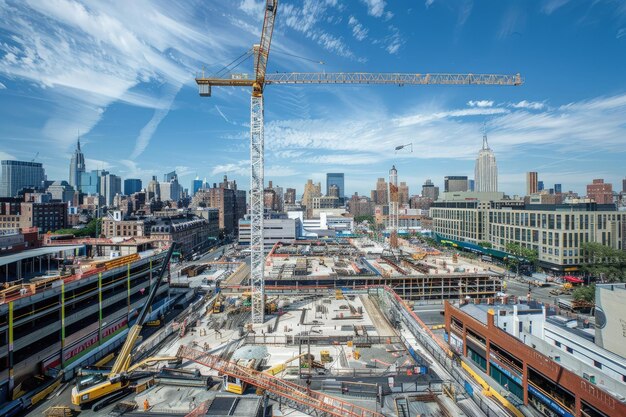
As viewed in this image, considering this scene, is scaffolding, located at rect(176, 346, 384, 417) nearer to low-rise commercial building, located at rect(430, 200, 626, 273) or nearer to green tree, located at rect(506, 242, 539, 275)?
green tree, located at rect(506, 242, 539, 275)

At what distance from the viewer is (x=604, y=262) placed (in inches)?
2667

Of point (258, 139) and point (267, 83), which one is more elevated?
point (267, 83)

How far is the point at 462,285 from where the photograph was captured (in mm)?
61219

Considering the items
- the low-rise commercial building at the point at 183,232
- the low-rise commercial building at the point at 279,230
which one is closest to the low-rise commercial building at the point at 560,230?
the low-rise commercial building at the point at 279,230

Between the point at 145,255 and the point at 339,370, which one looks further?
the point at 145,255

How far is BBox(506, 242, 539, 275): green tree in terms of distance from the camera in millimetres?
76000

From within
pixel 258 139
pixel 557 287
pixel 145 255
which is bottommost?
pixel 557 287

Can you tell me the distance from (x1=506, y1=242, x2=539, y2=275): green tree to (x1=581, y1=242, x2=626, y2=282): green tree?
30.5 feet

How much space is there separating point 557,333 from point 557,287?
155 feet

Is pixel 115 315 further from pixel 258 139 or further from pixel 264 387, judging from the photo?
pixel 258 139

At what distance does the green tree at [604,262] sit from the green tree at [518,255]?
9296mm

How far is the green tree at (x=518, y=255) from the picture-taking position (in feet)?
249

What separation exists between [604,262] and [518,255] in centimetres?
1558

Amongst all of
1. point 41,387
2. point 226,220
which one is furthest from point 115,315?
point 226,220
